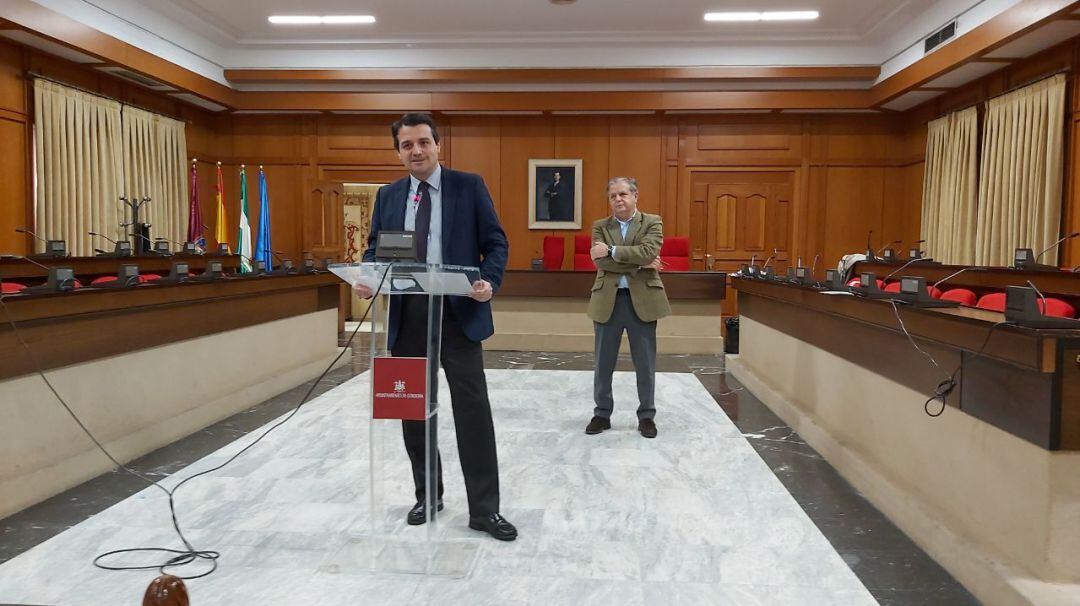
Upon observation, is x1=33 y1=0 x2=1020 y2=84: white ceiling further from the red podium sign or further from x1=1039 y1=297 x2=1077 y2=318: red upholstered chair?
the red podium sign

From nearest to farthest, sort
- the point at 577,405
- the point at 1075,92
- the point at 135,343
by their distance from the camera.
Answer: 1. the point at 135,343
2. the point at 577,405
3. the point at 1075,92

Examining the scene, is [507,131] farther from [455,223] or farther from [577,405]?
[455,223]

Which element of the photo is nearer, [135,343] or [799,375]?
[135,343]

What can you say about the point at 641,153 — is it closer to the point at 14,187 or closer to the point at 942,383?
the point at 14,187

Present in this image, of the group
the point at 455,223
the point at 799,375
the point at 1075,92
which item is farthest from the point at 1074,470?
the point at 1075,92

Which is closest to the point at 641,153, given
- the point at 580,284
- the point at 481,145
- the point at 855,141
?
the point at 481,145

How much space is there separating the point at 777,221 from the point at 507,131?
3940mm

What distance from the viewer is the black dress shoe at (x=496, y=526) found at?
8.01ft

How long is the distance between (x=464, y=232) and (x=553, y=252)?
22.0 feet

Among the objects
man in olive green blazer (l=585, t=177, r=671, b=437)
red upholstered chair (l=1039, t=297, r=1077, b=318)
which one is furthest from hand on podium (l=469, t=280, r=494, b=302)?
red upholstered chair (l=1039, t=297, r=1077, b=318)

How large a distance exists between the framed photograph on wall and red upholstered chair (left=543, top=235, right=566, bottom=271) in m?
0.75

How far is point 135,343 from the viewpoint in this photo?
11.8ft

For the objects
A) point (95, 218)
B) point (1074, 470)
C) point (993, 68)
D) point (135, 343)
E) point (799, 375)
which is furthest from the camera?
point (95, 218)

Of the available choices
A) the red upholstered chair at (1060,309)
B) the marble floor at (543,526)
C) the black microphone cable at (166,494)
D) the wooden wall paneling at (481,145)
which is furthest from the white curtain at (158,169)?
the red upholstered chair at (1060,309)
